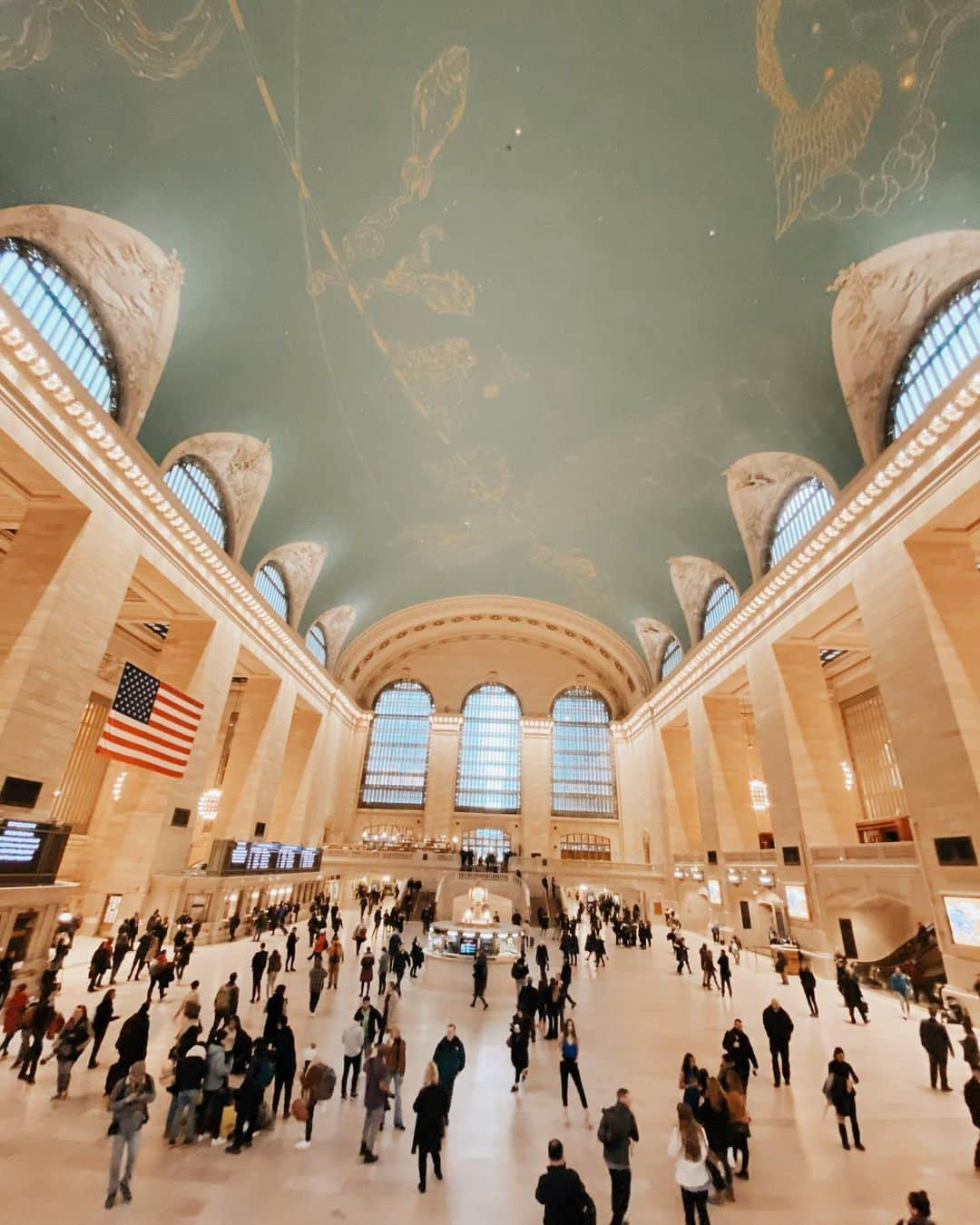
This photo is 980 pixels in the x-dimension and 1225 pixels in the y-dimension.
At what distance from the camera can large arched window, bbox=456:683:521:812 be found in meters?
32.8

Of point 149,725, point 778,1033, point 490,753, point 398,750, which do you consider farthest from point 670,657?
point 149,725

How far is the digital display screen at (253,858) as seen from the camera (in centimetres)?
1623

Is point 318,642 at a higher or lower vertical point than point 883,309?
lower

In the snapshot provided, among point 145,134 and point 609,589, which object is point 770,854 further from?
point 145,134

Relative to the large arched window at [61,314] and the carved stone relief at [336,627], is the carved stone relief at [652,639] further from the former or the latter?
the large arched window at [61,314]

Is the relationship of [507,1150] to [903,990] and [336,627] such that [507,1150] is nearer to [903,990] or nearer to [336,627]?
[903,990]

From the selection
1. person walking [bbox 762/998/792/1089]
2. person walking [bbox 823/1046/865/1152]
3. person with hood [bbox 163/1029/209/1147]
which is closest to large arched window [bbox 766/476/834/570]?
person walking [bbox 762/998/792/1089]

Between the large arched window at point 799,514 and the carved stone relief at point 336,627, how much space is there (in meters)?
18.4

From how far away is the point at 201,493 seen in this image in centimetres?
1683

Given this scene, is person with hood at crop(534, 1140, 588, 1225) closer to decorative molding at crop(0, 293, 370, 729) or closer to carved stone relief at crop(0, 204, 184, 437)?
decorative molding at crop(0, 293, 370, 729)

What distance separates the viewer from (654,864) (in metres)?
26.6

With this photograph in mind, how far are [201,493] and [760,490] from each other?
16956mm

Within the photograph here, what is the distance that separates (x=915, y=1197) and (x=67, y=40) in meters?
15.6

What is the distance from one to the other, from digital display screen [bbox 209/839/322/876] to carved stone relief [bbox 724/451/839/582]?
712 inches
